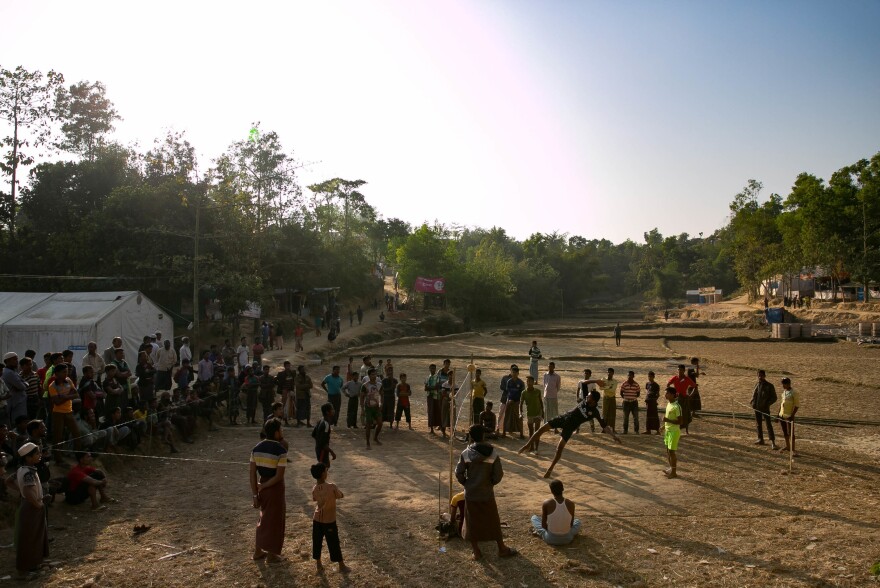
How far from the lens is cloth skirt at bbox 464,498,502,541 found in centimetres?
705

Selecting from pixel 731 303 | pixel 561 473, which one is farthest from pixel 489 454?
pixel 731 303

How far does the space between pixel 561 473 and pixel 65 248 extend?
98.0 feet

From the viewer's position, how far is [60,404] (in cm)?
1038

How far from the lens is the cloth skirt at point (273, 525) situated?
697 cm

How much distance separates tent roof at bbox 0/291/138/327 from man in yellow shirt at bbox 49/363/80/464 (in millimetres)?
9110

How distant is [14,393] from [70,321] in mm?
9522

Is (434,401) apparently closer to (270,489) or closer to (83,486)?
(83,486)

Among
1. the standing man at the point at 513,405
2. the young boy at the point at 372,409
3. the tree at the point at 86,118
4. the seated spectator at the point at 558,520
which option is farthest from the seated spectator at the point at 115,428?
the tree at the point at 86,118

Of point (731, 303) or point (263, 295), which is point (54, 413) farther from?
point (731, 303)

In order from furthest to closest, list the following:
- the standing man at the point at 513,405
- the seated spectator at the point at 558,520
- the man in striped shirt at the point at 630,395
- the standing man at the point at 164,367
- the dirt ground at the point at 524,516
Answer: the standing man at the point at 164,367, the man in striped shirt at the point at 630,395, the standing man at the point at 513,405, the seated spectator at the point at 558,520, the dirt ground at the point at 524,516

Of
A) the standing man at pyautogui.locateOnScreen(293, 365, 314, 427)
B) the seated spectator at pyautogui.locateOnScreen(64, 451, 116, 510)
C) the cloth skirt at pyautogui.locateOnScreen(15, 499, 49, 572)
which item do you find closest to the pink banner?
the standing man at pyautogui.locateOnScreen(293, 365, 314, 427)

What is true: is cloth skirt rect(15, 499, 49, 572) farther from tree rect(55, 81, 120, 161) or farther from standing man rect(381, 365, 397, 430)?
tree rect(55, 81, 120, 161)

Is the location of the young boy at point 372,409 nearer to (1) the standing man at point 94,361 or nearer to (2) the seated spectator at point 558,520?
(1) the standing man at point 94,361

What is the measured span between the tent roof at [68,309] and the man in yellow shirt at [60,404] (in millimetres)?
9110
